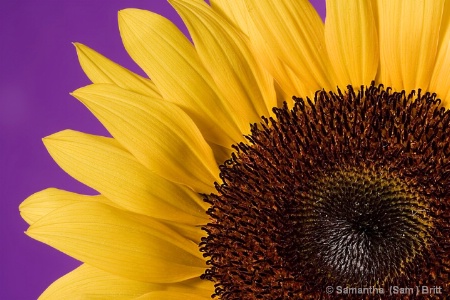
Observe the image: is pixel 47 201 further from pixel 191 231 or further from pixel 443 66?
pixel 443 66

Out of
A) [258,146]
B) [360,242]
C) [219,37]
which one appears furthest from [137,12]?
[360,242]

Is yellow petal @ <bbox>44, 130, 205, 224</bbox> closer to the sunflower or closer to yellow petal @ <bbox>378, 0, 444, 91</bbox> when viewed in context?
the sunflower

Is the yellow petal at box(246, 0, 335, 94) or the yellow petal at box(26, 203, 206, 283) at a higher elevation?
the yellow petal at box(246, 0, 335, 94)

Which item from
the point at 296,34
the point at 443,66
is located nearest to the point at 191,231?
the point at 296,34

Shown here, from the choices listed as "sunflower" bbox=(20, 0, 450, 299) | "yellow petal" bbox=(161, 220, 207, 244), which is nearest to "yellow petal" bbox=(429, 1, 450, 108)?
"sunflower" bbox=(20, 0, 450, 299)

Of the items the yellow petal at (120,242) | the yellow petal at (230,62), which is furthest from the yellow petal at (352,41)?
the yellow petal at (120,242)

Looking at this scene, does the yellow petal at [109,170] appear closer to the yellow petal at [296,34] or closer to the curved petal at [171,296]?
the curved petal at [171,296]
